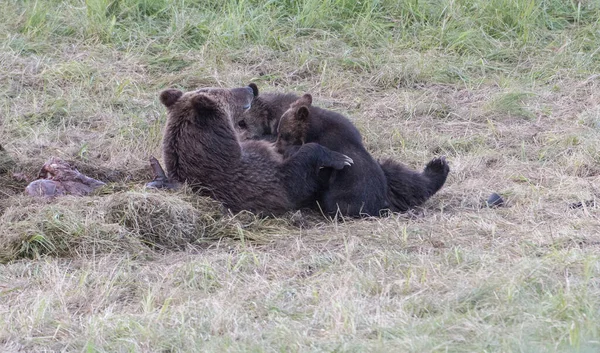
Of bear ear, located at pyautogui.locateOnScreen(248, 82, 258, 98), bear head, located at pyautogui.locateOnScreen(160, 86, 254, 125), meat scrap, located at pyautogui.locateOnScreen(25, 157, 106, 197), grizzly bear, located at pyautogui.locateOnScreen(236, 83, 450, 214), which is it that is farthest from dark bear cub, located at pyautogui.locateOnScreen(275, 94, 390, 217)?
meat scrap, located at pyautogui.locateOnScreen(25, 157, 106, 197)

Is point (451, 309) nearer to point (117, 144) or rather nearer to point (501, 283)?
point (501, 283)

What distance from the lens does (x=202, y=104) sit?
7.21 meters

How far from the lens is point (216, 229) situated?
659 cm

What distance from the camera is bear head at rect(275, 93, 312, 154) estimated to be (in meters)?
7.38

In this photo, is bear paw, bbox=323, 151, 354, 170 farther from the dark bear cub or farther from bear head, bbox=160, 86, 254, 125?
bear head, bbox=160, 86, 254, 125

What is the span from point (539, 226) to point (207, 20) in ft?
17.6

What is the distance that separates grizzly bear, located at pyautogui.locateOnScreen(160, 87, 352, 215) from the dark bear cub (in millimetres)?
125

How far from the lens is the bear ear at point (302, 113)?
733 cm

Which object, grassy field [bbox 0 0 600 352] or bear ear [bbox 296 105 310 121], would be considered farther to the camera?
bear ear [bbox 296 105 310 121]

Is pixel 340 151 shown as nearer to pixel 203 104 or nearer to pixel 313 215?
pixel 313 215

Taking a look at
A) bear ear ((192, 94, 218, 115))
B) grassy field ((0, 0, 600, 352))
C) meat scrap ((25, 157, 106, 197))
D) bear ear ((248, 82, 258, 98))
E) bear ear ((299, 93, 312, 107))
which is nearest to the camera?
grassy field ((0, 0, 600, 352))

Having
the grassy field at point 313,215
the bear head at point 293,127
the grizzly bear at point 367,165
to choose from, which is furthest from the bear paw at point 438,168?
the bear head at point 293,127

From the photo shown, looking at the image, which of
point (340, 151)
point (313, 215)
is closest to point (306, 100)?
point (340, 151)

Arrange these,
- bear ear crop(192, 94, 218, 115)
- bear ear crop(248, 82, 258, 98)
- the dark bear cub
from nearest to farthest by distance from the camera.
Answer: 1. the dark bear cub
2. bear ear crop(192, 94, 218, 115)
3. bear ear crop(248, 82, 258, 98)
